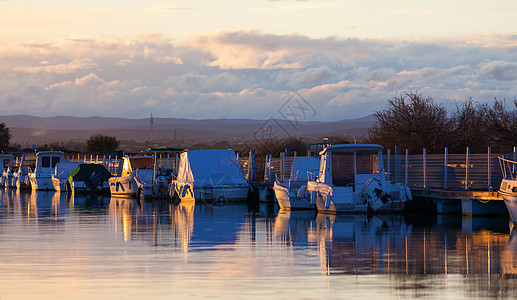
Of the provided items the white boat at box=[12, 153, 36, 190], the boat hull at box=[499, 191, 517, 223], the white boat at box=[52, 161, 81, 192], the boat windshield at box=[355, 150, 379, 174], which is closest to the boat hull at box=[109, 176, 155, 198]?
the white boat at box=[52, 161, 81, 192]

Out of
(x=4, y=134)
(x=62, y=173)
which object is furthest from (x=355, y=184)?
(x=4, y=134)

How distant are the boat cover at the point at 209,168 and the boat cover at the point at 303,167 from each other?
5.71 metres

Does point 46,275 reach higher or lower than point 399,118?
lower

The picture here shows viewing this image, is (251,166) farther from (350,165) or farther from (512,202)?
(512,202)

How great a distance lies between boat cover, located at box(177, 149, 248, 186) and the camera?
150ft

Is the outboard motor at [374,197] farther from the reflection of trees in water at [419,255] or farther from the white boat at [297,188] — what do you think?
the reflection of trees in water at [419,255]

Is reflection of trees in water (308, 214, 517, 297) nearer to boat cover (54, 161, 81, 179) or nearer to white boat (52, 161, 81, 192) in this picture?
white boat (52, 161, 81, 192)

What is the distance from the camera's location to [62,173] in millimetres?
63094

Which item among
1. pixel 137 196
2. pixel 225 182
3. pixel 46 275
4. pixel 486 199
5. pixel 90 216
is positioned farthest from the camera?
pixel 137 196

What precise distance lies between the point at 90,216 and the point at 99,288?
2074 cm

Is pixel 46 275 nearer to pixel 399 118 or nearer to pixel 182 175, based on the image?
pixel 182 175

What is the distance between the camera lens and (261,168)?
198ft

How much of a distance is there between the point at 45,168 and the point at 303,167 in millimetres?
30487

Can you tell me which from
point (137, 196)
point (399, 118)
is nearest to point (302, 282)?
point (137, 196)
